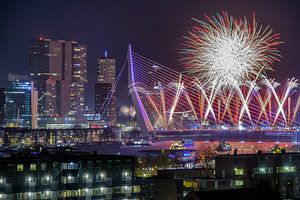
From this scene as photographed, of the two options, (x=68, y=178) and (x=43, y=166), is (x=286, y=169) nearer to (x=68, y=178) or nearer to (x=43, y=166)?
(x=68, y=178)

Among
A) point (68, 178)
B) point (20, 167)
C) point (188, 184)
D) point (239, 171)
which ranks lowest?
point (188, 184)

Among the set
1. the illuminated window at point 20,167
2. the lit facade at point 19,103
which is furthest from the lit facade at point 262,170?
the lit facade at point 19,103

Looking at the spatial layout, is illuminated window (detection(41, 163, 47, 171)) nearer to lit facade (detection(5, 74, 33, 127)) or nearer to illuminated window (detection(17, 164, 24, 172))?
illuminated window (detection(17, 164, 24, 172))

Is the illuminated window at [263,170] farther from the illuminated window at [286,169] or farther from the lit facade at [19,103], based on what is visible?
the lit facade at [19,103]

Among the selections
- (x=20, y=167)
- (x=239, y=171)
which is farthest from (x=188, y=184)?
(x=20, y=167)

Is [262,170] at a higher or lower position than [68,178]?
higher

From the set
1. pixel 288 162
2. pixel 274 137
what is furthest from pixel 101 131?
pixel 288 162

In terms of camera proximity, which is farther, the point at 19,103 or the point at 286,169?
the point at 19,103

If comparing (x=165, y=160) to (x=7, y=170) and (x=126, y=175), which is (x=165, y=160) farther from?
(x=7, y=170)

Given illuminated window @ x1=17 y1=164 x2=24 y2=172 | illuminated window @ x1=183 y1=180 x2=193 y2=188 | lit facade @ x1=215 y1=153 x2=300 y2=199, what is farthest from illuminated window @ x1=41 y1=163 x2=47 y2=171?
lit facade @ x1=215 y1=153 x2=300 y2=199
